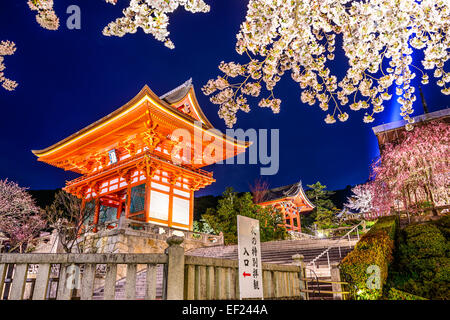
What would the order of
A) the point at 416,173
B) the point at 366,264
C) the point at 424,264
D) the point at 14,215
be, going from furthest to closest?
the point at 14,215 → the point at 416,173 → the point at 424,264 → the point at 366,264

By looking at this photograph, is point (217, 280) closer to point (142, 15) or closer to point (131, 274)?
point (131, 274)

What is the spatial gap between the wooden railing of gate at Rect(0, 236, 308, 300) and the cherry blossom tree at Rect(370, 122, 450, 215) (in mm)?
14392

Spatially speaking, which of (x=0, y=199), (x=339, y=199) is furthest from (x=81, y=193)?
(x=339, y=199)

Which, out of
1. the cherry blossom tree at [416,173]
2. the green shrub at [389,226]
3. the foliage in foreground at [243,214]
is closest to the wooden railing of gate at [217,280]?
the green shrub at [389,226]

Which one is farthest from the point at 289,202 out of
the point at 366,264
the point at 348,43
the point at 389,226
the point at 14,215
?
the point at 348,43

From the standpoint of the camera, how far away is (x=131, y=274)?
13.2 ft

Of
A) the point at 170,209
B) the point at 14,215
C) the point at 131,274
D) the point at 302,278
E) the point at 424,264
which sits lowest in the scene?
the point at 302,278

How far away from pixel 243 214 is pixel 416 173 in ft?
36.6

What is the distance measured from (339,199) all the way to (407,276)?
54694 millimetres

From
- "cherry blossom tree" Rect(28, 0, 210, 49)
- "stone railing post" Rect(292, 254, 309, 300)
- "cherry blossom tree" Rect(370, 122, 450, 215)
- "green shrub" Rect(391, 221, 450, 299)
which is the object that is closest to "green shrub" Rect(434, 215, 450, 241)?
"green shrub" Rect(391, 221, 450, 299)

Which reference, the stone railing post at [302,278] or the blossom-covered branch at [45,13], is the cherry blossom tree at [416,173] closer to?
the stone railing post at [302,278]

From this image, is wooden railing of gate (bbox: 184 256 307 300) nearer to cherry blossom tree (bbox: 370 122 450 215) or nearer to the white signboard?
the white signboard

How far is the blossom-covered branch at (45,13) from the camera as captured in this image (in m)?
4.75

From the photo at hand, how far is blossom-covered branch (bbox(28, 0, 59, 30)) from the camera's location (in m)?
4.75
